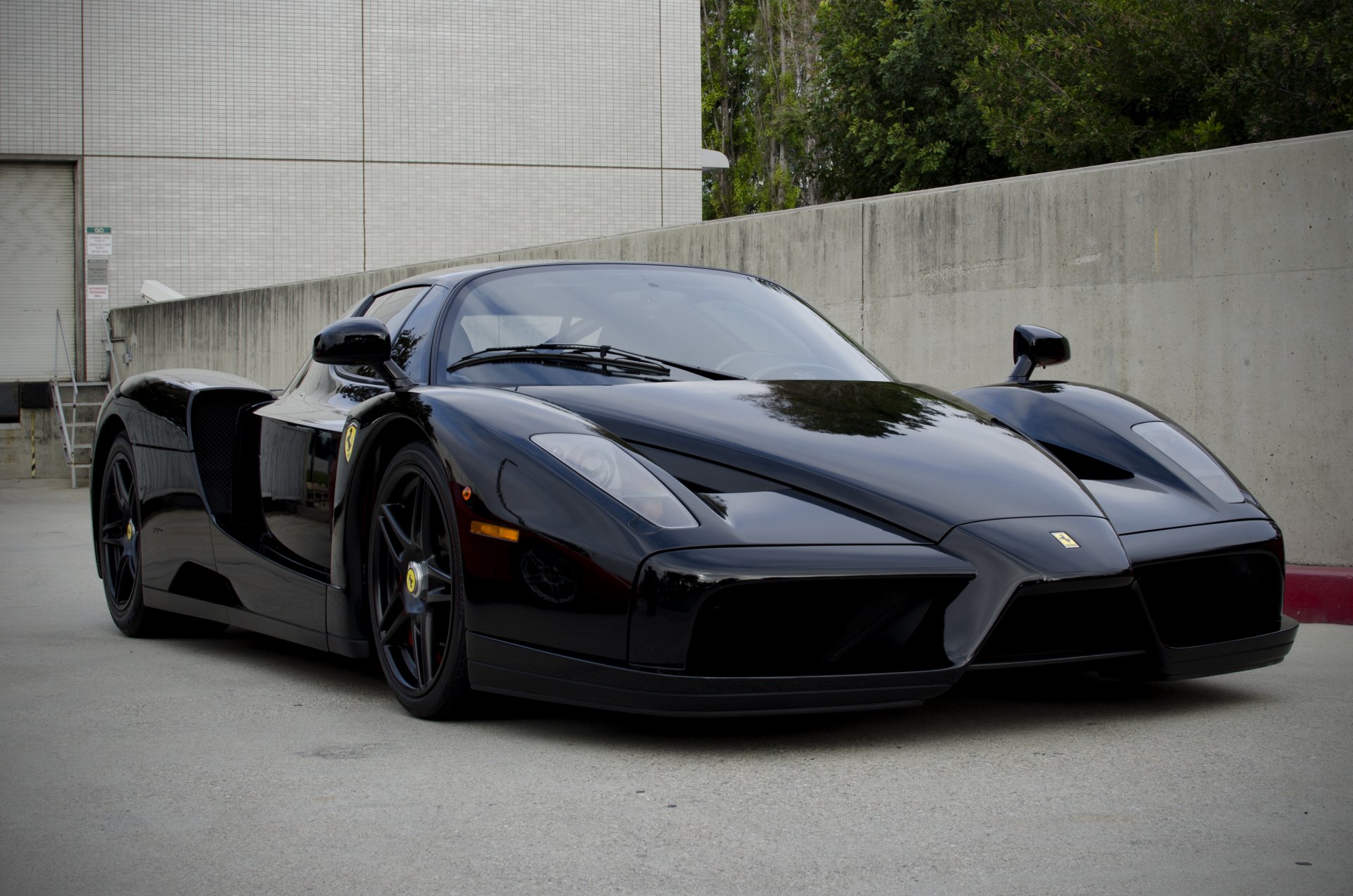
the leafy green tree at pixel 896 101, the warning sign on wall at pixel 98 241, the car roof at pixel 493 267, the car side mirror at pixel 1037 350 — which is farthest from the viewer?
the leafy green tree at pixel 896 101

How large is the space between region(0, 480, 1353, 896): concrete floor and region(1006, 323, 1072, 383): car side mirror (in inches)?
47.4

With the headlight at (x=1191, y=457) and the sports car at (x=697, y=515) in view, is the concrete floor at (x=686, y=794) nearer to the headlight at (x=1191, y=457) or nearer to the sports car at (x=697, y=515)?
the sports car at (x=697, y=515)

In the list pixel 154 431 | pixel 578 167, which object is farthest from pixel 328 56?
pixel 154 431

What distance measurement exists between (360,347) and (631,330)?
0.79m

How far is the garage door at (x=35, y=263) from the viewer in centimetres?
2111

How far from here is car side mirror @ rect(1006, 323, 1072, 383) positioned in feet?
16.7

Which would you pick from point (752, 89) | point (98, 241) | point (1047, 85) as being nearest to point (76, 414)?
point (98, 241)

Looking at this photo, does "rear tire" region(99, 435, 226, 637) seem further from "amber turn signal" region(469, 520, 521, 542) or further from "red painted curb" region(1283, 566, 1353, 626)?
"red painted curb" region(1283, 566, 1353, 626)

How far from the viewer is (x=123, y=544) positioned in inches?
234

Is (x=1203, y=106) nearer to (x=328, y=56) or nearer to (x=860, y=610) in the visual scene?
(x=328, y=56)

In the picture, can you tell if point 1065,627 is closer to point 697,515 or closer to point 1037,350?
point 697,515

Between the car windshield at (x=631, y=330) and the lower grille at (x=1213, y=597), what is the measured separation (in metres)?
1.23

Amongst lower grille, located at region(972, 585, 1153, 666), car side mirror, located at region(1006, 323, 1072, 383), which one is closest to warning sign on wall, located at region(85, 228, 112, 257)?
car side mirror, located at region(1006, 323, 1072, 383)

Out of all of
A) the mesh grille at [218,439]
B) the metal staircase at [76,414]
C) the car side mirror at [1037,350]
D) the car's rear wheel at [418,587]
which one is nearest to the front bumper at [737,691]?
the car's rear wheel at [418,587]
